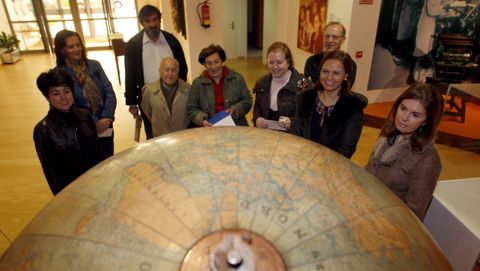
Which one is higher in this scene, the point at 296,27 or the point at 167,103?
the point at 296,27

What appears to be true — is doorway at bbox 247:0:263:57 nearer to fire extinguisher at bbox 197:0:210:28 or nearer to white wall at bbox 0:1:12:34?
fire extinguisher at bbox 197:0:210:28

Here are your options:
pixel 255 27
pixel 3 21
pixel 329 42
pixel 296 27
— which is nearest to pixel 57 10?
pixel 3 21

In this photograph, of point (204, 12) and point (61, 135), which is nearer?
point (61, 135)

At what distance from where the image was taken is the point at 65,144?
234cm

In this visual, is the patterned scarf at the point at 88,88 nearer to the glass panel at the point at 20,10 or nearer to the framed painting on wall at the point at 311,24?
the framed painting on wall at the point at 311,24

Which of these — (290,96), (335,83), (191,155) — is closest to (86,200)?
(191,155)

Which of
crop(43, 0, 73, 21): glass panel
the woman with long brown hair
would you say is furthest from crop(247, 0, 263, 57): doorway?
the woman with long brown hair

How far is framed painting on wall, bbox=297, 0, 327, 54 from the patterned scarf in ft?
16.3

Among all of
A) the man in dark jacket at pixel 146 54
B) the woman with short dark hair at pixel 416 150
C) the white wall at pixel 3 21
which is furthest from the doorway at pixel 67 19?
the woman with short dark hair at pixel 416 150

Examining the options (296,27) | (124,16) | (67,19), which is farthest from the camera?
(124,16)

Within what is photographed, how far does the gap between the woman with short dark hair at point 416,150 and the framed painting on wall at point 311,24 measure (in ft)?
16.9

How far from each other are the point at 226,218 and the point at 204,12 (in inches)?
→ 246

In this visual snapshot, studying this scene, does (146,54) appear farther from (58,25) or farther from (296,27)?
(58,25)

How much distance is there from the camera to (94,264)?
2.86ft
